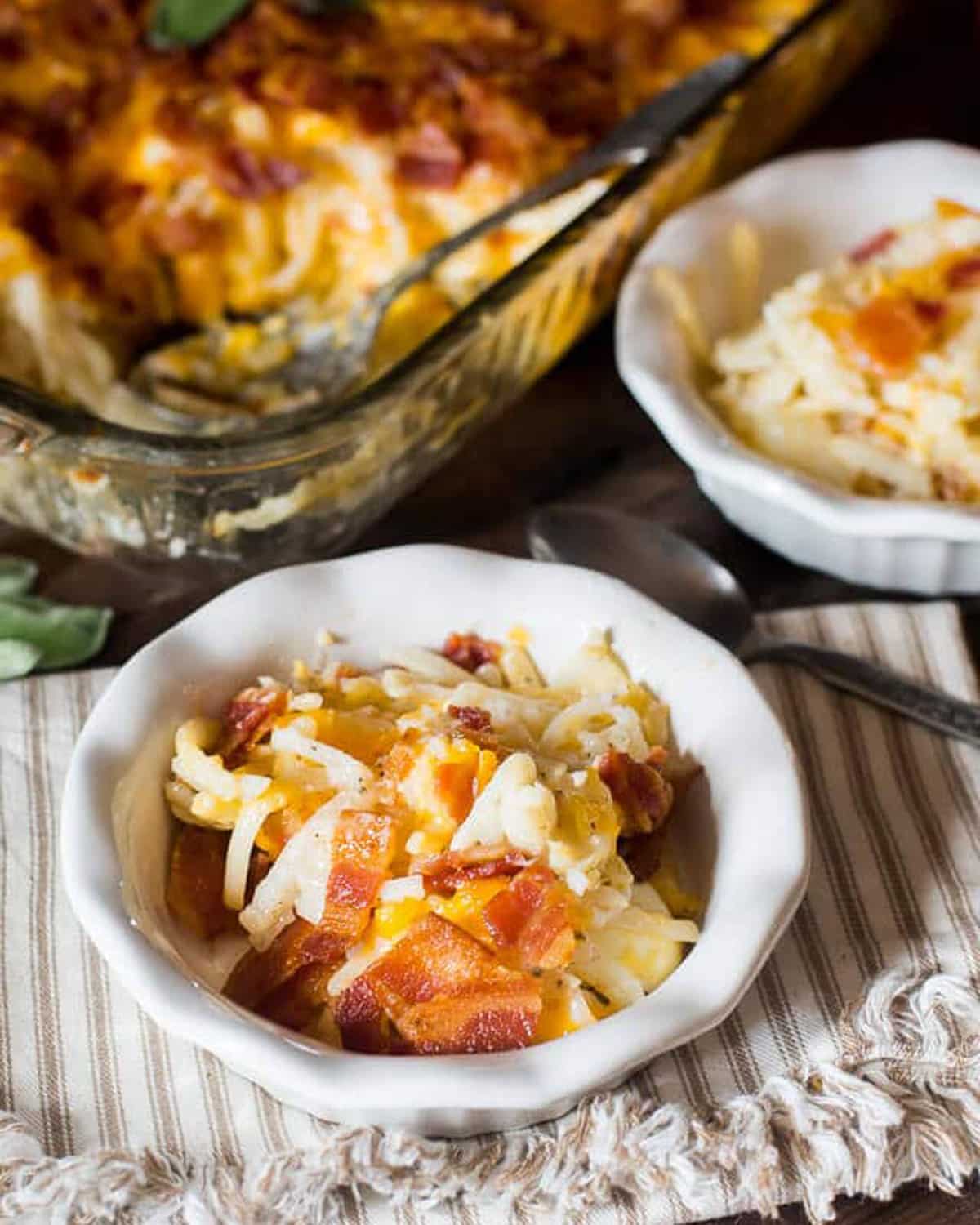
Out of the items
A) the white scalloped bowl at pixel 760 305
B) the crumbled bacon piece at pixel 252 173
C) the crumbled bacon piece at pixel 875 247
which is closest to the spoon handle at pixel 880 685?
the white scalloped bowl at pixel 760 305

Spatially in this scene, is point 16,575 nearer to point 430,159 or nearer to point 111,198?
point 111,198

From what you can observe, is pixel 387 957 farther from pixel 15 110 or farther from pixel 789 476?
pixel 15 110

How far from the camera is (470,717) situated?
1531mm

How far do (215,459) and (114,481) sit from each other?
0.14 metres

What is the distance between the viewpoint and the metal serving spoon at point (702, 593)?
1.82 m

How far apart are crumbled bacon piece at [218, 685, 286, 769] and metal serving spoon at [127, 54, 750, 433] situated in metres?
0.68

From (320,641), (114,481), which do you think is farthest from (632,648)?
(114,481)

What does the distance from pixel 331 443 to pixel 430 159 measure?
646mm

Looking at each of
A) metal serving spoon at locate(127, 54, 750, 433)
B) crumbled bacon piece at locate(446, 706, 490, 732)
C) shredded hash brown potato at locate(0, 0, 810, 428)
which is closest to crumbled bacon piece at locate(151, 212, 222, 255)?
shredded hash brown potato at locate(0, 0, 810, 428)

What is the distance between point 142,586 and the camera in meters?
2.08

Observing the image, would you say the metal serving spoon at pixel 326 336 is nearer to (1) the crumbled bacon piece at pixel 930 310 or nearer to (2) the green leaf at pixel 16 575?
(2) the green leaf at pixel 16 575

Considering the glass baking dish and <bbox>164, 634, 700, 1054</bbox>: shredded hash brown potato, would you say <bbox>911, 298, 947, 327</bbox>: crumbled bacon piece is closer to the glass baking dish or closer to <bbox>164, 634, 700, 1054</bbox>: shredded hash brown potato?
the glass baking dish

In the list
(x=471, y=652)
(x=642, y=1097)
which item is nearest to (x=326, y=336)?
(x=471, y=652)

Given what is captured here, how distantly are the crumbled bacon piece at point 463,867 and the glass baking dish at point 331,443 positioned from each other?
0.57 metres
